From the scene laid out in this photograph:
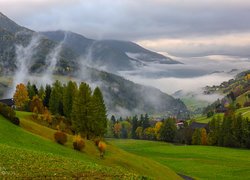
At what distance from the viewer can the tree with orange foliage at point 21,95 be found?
115438 mm

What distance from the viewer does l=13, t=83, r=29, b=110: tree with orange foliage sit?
379ft

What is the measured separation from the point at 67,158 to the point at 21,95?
237 ft

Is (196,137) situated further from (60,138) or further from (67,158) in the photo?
(67,158)

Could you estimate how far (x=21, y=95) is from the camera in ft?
387

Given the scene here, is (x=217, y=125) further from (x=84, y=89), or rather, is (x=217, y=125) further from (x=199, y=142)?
(x=84, y=89)

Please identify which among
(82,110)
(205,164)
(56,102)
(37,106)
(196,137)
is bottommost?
(205,164)

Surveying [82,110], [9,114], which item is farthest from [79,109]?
[9,114]

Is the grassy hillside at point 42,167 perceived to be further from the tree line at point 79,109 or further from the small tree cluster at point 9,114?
the tree line at point 79,109

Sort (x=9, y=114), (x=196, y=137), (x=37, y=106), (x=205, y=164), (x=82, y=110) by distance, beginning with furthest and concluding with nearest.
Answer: (x=196, y=137), (x=37, y=106), (x=205, y=164), (x=82, y=110), (x=9, y=114)

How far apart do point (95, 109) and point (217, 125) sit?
102m

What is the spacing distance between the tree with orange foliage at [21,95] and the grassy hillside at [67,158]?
19.3 metres

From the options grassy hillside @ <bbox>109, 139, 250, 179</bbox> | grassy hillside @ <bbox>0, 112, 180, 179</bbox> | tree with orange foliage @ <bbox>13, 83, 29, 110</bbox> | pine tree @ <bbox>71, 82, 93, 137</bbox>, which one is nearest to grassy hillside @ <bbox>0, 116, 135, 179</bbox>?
grassy hillside @ <bbox>0, 112, 180, 179</bbox>

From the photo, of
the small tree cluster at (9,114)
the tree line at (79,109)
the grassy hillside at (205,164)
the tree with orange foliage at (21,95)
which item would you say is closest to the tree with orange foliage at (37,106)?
the tree line at (79,109)

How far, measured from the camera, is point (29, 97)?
128m
